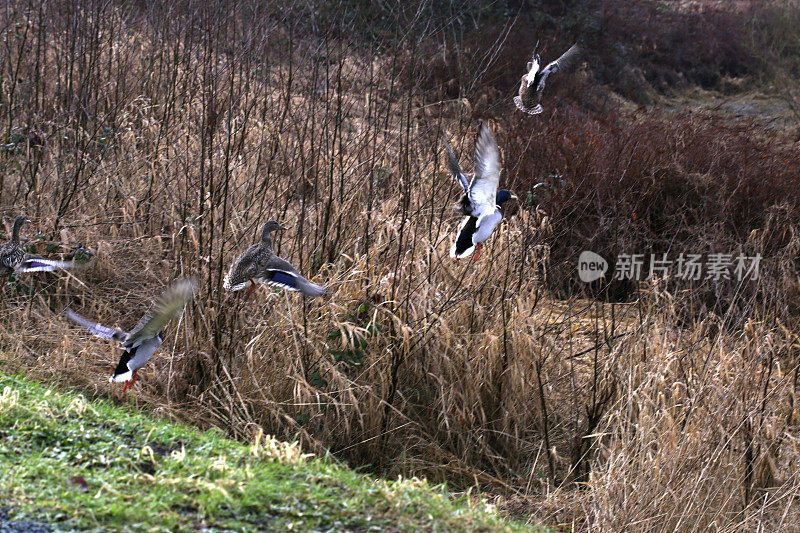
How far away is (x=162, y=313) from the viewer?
382 cm

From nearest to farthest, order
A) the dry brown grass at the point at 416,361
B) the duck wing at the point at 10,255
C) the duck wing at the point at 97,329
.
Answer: the duck wing at the point at 97,329, the dry brown grass at the point at 416,361, the duck wing at the point at 10,255

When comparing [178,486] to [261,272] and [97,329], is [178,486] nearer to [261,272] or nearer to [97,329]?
[97,329]

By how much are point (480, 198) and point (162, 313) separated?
1.66m

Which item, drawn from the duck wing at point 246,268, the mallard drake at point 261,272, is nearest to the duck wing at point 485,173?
A: the mallard drake at point 261,272

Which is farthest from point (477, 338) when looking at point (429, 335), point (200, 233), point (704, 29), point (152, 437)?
point (704, 29)

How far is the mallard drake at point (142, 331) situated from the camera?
3734 mm

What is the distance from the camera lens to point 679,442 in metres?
4.63

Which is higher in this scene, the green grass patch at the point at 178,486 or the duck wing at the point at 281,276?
the duck wing at the point at 281,276

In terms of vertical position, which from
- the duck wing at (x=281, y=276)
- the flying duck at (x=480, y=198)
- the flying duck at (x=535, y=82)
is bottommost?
the duck wing at (x=281, y=276)

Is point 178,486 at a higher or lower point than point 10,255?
lower

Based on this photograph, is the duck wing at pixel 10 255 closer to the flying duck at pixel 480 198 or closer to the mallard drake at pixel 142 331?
the mallard drake at pixel 142 331

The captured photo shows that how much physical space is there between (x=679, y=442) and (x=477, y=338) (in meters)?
1.40

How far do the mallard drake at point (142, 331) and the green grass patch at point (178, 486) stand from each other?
0.27 m

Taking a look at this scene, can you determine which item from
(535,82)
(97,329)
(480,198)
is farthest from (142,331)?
(535,82)
